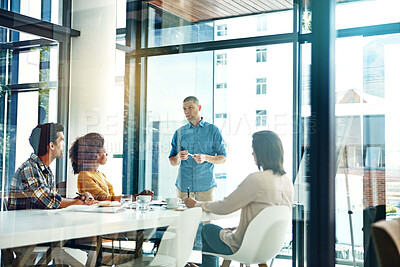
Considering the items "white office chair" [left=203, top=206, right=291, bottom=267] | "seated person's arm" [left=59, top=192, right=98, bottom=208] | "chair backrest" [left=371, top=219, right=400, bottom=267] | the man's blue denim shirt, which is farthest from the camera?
"seated person's arm" [left=59, top=192, right=98, bottom=208]

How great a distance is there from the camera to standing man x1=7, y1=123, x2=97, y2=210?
3.49 metres

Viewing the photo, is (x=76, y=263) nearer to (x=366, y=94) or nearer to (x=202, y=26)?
(x=202, y=26)

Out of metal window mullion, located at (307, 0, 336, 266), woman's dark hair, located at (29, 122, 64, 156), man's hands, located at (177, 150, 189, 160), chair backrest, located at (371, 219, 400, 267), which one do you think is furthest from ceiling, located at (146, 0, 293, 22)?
→ chair backrest, located at (371, 219, 400, 267)

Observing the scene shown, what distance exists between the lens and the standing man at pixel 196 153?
3426 millimetres

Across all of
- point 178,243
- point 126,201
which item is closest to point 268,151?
point 178,243

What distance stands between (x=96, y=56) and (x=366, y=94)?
6.26 feet

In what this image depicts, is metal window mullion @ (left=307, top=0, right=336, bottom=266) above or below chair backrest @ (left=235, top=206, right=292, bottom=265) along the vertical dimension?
above

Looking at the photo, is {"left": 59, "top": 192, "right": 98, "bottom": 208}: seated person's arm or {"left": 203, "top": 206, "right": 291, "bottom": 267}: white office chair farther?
{"left": 59, "top": 192, "right": 98, "bottom": 208}: seated person's arm

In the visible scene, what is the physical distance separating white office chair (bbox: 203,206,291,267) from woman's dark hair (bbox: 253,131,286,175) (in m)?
0.26

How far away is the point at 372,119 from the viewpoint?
3.47m

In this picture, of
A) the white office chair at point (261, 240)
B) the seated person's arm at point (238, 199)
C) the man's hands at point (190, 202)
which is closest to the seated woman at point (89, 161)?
the man's hands at point (190, 202)

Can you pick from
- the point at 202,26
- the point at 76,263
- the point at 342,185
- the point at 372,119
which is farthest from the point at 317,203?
the point at 76,263

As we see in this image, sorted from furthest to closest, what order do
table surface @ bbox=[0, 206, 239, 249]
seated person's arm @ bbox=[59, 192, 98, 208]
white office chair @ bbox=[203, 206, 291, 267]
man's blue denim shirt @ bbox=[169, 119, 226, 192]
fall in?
seated person's arm @ bbox=[59, 192, 98, 208], man's blue denim shirt @ bbox=[169, 119, 226, 192], white office chair @ bbox=[203, 206, 291, 267], table surface @ bbox=[0, 206, 239, 249]

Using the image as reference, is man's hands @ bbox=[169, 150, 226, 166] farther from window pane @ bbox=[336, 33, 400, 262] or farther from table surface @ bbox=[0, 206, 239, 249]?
window pane @ bbox=[336, 33, 400, 262]
